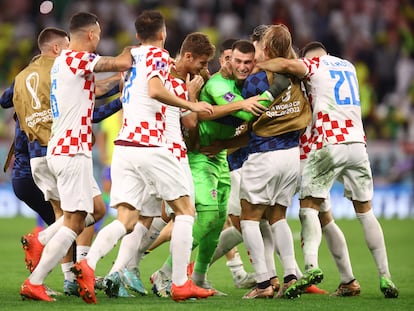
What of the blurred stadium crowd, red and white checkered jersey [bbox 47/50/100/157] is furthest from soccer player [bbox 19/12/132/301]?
the blurred stadium crowd

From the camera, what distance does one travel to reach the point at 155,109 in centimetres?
826

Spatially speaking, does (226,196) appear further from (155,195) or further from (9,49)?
(9,49)

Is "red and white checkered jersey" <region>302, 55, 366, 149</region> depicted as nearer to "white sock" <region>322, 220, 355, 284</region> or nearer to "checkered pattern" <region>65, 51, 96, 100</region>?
"white sock" <region>322, 220, 355, 284</region>

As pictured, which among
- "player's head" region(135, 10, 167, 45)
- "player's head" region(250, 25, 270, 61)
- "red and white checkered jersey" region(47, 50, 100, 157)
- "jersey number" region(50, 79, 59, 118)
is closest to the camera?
"player's head" region(135, 10, 167, 45)

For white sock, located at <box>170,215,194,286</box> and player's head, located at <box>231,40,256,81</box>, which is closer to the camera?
white sock, located at <box>170,215,194,286</box>

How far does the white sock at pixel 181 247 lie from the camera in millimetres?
8227

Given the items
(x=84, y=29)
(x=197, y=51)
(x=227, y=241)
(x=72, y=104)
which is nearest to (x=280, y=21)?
(x=227, y=241)

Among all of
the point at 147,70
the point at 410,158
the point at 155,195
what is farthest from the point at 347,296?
the point at 410,158

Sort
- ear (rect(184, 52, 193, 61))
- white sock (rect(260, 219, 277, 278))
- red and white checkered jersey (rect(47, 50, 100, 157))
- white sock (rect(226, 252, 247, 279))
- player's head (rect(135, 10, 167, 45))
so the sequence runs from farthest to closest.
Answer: white sock (rect(226, 252, 247, 279))
white sock (rect(260, 219, 277, 278))
ear (rect(184, 52, 193, 61))
red and white checkered jersey (rect(47, 50, 100, 157))
player's head (rect(135, 10, 167, 45))

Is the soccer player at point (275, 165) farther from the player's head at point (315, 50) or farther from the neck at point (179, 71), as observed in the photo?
the neck at point (179, 71)

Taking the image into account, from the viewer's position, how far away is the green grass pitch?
26.3 feet

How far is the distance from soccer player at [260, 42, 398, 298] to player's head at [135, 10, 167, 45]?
1027 millimetres

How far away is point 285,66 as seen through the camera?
8594 millimetres

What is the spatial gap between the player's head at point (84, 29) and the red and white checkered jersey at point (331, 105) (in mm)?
1886
